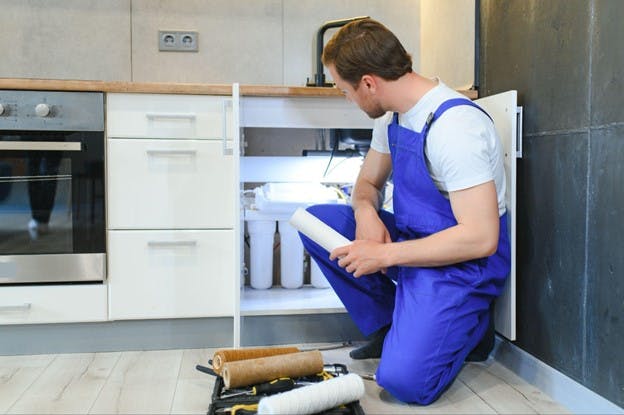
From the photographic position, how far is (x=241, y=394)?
140 cm

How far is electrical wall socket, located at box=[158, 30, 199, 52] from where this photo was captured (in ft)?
8.09

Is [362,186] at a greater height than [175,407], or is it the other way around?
[362,186]

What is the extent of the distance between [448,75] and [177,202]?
3.57 feet

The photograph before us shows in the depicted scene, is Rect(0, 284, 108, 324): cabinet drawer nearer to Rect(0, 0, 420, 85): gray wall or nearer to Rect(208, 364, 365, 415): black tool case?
Rect(208, 364, 365, 415): black tool case

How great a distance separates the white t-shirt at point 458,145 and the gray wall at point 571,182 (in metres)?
0.14

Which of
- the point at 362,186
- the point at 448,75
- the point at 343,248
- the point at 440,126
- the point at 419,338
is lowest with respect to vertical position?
the point at 419,338

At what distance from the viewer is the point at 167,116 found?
1.83 meters

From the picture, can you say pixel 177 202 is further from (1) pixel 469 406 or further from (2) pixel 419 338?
(1) pixel 469 406

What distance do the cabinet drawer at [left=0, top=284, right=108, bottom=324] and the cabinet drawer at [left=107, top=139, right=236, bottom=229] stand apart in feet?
0.72

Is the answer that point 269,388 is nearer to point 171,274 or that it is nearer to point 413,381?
point 413,381

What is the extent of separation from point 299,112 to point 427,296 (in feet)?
2.39

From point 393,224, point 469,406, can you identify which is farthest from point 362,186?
point 469,406

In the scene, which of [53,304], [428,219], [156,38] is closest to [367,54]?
[428,219]

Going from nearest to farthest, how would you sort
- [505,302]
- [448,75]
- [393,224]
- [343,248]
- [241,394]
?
[241,394], [343,248], [505,302], [393,224], [448,75]
